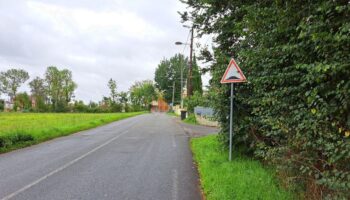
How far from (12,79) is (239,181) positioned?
11195 cm

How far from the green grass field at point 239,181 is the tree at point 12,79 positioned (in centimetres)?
10651

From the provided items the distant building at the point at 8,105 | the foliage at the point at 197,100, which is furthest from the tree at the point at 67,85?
the foliage at the point at 197,100

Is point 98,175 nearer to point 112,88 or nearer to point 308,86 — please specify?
point 308,86

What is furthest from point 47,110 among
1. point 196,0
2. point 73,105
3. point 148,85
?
point 196,0

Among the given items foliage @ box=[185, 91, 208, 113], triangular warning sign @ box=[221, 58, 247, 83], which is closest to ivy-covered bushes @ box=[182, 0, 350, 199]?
triangular warning sign @ box=[221, 58, 247, 83]

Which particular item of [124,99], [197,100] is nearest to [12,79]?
[124,99]

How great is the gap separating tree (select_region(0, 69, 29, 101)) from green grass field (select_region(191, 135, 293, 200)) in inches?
4193

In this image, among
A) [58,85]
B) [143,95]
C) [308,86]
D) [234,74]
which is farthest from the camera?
[143,95]

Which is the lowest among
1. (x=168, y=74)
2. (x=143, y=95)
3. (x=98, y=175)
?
(x=98, y=175)

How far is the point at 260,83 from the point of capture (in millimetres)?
5293

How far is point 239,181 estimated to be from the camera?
6.01 m

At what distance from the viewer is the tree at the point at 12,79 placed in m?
101

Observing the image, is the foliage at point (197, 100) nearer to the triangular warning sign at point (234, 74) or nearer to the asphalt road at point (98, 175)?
the asphalt road at point (98, 175)

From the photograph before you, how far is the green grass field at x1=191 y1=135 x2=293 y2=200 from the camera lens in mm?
5191
